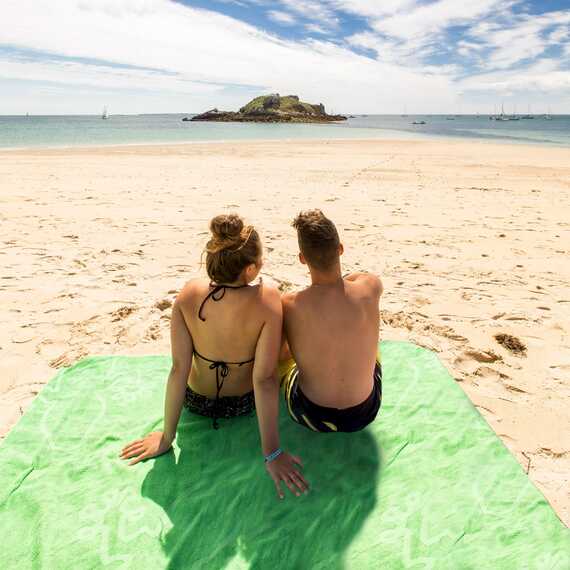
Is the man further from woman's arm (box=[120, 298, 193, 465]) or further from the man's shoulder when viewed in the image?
woman's arm (box=[120, 298, 193, 465])

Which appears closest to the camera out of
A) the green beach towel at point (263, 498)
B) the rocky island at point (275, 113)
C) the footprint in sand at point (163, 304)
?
the green beach towel at point (263, 498)

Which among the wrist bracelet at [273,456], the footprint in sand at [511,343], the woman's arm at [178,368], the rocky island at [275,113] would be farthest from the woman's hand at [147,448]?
the rocky island at [275,113]

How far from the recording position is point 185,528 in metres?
2.06

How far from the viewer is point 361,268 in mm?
5570

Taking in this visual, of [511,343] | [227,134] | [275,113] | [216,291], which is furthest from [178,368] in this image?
[275,113]

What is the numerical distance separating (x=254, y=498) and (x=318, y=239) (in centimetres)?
132

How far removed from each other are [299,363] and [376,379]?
0.47 meters

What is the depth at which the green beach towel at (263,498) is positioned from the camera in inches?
76.3

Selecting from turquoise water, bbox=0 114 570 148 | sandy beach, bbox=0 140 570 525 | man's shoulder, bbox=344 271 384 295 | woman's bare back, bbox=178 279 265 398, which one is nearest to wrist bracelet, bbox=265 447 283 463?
woman's bare back, bbox=178 279 265 398

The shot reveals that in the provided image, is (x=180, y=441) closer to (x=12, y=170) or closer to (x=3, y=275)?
(x=3, y=275)

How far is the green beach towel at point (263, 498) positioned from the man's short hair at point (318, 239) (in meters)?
1.09

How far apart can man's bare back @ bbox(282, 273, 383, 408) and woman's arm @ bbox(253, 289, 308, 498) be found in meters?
0.10

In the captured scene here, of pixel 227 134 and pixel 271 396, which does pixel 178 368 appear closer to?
pixel 271 396

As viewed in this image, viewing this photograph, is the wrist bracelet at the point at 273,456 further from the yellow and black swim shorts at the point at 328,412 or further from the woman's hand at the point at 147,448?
the woman's hand at the point at 147,448
